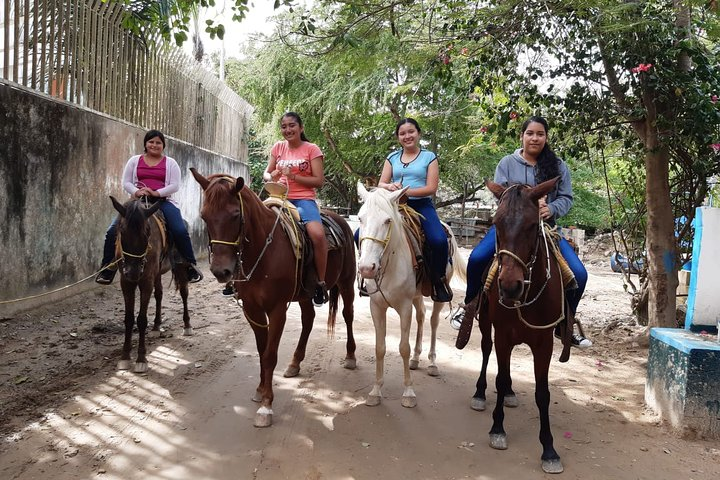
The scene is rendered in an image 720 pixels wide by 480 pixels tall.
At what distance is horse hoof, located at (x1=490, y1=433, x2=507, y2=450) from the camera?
12.6 ft

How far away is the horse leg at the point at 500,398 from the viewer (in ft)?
12.7

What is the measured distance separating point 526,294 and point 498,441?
4.03 ft

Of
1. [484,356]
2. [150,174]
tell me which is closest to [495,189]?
[484,356]

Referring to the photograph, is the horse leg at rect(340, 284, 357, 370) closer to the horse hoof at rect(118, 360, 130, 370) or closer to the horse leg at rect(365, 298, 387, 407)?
the horse leg at rect(365, 298, 387, 407)

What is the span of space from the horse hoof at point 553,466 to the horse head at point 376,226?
184 cm

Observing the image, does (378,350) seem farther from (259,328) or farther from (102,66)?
(102,66)

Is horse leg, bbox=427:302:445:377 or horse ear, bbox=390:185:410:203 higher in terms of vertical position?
horse ear, bbox=390:185:410:203

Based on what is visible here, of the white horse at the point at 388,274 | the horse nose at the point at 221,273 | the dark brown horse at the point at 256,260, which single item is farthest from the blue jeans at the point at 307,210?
the horse nose at the point at 221,273

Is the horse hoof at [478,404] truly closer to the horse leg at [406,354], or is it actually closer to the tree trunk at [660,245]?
the horse leg at [406,354]

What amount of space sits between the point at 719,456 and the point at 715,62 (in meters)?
3.97

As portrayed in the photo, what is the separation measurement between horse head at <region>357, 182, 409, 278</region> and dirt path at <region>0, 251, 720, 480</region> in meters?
1.37

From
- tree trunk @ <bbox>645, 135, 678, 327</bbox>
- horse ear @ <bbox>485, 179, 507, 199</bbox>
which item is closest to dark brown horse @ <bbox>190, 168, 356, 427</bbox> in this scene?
horse ear @ <bbox>485, 179, 507, 199</bbox>

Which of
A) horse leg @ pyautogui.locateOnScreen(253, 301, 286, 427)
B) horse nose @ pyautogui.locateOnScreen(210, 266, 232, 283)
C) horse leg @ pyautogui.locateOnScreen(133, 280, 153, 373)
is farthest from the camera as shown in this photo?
horse leg @ pyautogui.locateOnScreen(133, 280, 153, 373)

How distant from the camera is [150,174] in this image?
588 centimetres
